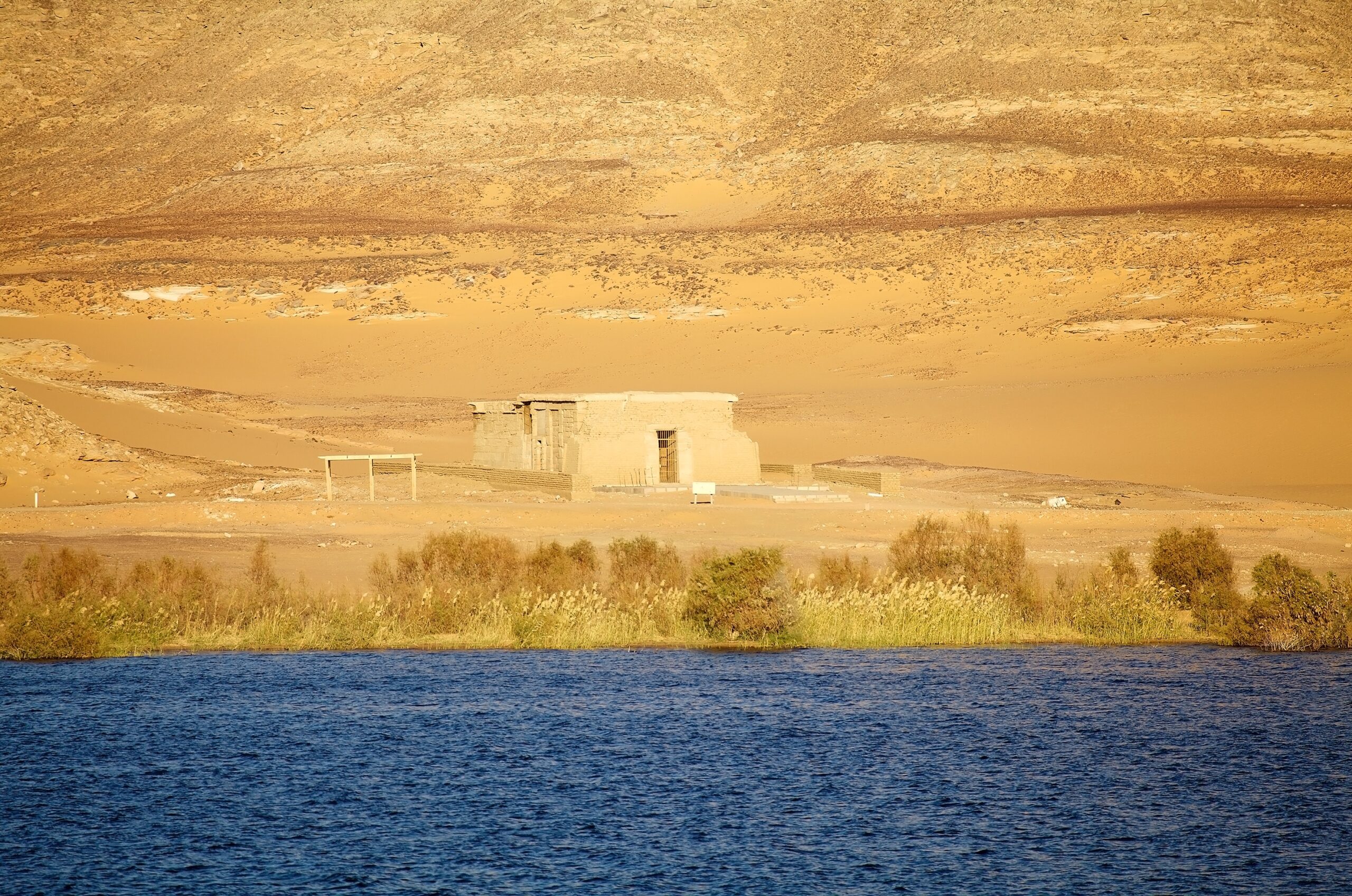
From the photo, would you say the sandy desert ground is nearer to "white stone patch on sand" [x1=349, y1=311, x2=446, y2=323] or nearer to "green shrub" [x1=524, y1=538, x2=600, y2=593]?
"white stone patch on sand" [x1=349, y1=311, x2=446, y2=323]

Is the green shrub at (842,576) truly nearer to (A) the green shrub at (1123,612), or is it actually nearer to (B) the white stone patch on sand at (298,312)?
(A) the green shrub at (1123,612)

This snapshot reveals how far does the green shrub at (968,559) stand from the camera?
2106 centimetres

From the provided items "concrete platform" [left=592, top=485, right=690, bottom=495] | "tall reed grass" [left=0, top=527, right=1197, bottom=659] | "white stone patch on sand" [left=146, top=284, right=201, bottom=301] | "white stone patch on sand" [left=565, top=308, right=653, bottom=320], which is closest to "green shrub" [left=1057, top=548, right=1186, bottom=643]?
"tall reed grass" [left=0, top=527, right=1197, bottom=659]

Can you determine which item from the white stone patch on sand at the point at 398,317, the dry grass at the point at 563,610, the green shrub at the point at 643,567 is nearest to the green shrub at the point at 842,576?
the dry grass at the point at 563,610

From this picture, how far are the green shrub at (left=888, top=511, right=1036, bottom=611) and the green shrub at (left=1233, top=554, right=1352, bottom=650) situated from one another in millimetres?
2725

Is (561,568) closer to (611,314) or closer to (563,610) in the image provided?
(563,610)

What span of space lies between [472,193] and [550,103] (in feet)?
37.1

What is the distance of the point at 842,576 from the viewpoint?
2148 cm

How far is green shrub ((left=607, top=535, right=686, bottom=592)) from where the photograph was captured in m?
21.1

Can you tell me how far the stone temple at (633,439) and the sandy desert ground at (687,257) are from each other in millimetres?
2110

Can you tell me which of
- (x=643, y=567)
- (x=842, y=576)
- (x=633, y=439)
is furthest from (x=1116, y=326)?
(x=643, y=567)

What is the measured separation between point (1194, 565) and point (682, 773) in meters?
10.2

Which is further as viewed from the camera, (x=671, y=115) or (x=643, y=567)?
(x=671, y=115)

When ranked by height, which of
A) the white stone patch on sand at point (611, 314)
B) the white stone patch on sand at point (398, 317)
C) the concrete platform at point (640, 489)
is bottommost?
the concrete platform at point (640, 489)
